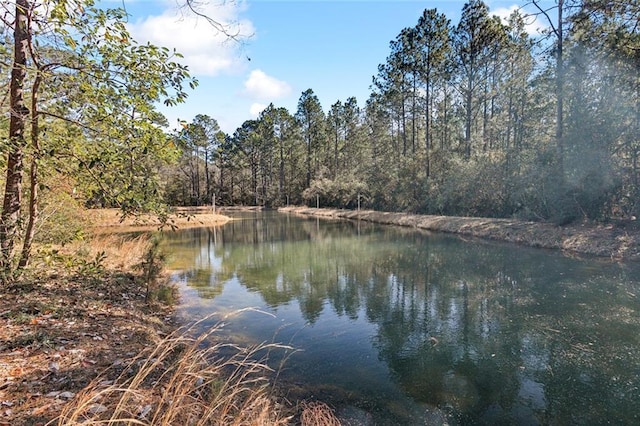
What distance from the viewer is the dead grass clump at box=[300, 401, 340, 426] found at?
3691mm

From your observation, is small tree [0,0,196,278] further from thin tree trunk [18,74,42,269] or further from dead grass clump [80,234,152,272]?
dead grass clump [80,234,152,272]

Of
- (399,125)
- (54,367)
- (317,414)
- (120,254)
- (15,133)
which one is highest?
(399,125)

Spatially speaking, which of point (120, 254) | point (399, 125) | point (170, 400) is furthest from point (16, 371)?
point (399, 125)

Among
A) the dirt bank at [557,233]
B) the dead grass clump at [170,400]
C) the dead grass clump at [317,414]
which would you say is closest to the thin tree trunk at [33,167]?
the dead grass clump at [170,400]

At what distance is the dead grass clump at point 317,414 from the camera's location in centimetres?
369

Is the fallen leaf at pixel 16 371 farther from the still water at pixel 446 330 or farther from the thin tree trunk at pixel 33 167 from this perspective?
the still water at pixel 446 330

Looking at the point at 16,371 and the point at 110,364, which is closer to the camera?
the point at 16,371

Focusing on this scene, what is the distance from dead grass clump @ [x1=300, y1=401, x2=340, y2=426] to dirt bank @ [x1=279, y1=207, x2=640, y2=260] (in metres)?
13.9

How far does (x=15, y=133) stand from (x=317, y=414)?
536 cm

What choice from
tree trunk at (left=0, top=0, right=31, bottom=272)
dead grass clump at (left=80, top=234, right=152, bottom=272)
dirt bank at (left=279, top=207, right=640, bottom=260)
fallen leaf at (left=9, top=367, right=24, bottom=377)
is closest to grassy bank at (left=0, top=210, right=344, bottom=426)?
fallen leaf at (left=9, top=367, right=24, bottom=377)

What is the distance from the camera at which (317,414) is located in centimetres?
399

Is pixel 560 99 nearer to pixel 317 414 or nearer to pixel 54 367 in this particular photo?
pixel 317 414

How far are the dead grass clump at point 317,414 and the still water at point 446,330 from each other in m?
0.24

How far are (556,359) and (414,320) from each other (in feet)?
8.75
